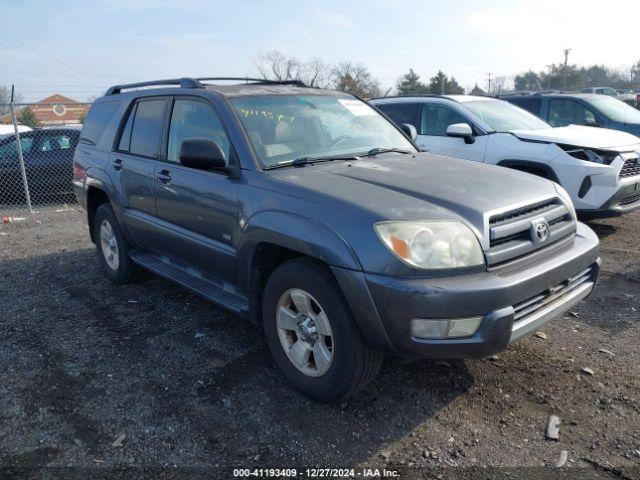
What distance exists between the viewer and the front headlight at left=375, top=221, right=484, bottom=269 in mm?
2607

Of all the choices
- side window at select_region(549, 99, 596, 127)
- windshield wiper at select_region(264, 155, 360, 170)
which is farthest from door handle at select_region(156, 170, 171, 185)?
side window at select_region(549, 99, 596, 127)

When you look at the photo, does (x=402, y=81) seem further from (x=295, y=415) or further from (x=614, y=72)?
(x=295, y=415)

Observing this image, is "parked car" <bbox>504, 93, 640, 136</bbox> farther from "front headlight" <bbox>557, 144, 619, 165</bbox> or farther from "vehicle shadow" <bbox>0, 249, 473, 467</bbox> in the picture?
"vehicle shadow" <bbox>0, 249, 473, 467</bbox>

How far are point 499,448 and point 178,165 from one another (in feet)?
9.56

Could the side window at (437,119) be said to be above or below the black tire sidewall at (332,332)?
above

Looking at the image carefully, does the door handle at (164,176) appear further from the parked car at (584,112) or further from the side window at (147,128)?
the parked car at (584,112)

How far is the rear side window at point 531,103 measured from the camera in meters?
9.62

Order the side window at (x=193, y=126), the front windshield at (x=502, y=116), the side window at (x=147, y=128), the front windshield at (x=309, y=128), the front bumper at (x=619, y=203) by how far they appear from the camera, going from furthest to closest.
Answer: the front windshield at (x=502, y=116)
the front bumper at (x=619, y=203)
the side window at (x=147, y=128)
the side window at (x=193, y=126)
the front windshield at (x=309, y=128)

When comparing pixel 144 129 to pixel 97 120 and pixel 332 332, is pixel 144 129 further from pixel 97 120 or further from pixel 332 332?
pixel 332 332

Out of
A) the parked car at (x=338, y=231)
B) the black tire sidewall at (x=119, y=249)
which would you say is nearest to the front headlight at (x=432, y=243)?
the parked car at (x=338, y=231)

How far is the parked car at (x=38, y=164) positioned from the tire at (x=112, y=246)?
227 inches

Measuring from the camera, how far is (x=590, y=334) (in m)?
3.88

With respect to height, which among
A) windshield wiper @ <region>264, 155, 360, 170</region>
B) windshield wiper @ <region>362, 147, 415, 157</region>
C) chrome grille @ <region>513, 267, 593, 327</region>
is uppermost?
windshield wiper @ <region>362, 147, 415, 157</region>

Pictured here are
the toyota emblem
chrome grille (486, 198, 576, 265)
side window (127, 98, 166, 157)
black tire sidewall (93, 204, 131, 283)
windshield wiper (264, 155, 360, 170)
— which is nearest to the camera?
chrome grille (486, 198, 576, 265)
